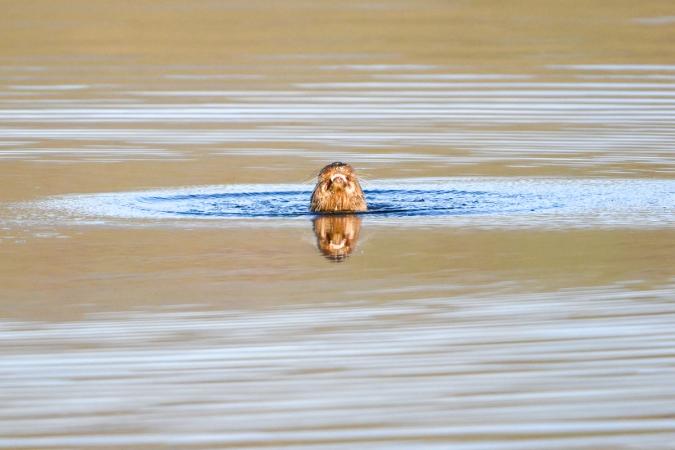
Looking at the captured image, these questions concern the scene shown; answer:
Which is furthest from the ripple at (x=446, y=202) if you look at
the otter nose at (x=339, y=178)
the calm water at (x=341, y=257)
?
the otter nose at (x=339, y=178)

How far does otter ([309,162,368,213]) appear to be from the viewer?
596 inches

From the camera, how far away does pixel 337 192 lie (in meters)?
15.3

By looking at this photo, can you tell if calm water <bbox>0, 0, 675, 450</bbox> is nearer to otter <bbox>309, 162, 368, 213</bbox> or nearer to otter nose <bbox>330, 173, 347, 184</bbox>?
otter <bbox>309, 162, 368, 213</bbox>

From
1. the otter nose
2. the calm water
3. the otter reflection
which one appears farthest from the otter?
the calm water

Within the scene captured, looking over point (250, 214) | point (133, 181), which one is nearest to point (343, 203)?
point (250, 214)

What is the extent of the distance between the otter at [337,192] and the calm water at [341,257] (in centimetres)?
23

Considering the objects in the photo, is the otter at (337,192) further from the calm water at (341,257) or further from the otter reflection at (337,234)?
the calm water at (341,257)

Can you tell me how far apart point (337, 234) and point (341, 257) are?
1237mm

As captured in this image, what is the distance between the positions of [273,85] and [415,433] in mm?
18777

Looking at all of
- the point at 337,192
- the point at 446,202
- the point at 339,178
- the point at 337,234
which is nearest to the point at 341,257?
the point at 337,234

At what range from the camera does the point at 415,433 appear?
28.0ft

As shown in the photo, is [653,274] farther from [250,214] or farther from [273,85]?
[273,85]

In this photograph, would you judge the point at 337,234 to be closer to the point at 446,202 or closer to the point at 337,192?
the point at 337,192

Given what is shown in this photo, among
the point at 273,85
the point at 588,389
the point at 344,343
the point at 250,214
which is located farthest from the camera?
the point at 273,85
